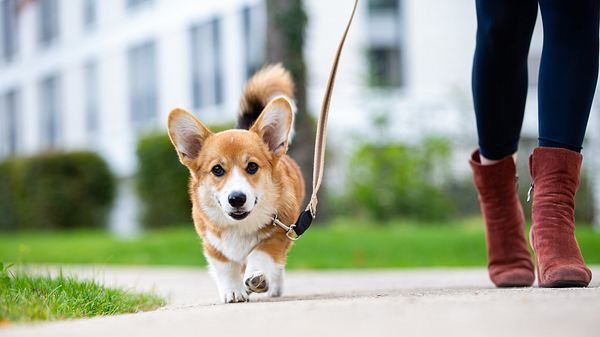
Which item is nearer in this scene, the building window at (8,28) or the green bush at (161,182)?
the green bush at (161,182)

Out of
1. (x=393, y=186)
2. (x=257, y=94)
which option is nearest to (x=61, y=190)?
(x=393, y=186)

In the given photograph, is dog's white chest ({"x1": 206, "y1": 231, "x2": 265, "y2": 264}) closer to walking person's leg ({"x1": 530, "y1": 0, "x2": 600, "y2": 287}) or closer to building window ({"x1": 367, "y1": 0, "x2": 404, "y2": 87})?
walking person's leg ({"x1": 530, "y1": 0, "x2": 600, "y2": 287})

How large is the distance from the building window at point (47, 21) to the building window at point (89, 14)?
1.65 meters

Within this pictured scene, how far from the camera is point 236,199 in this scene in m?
3.05

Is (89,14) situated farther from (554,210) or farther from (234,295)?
(554,210)

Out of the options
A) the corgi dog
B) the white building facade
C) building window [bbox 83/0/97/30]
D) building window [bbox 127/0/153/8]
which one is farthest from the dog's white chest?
building window [bbox 83/0/97/30]

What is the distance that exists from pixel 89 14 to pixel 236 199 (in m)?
18.0

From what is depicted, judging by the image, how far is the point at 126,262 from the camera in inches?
305

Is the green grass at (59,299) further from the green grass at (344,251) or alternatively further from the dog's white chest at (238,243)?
the green grass at (344,251)

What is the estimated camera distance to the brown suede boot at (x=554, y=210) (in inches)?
111

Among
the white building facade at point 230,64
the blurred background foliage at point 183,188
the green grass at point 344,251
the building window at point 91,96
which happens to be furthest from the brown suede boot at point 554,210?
the building window at point 91,96

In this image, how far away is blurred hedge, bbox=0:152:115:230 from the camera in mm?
15875

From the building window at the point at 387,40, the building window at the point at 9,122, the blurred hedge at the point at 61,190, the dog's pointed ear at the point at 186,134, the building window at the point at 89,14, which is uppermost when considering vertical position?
the building window at the point at 89,14

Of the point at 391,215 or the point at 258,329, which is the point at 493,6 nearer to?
the point at 258,329
